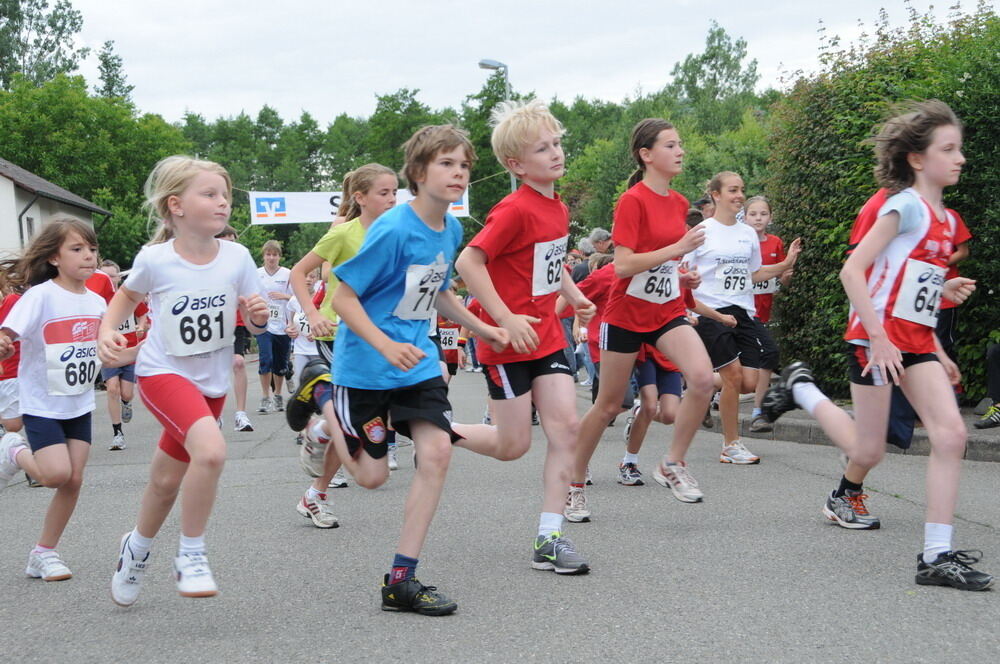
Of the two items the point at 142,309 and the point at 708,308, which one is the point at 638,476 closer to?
the point at 708,308

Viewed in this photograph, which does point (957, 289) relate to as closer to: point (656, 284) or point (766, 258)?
point (656, 284)

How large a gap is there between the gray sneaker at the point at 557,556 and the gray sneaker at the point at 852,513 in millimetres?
1474

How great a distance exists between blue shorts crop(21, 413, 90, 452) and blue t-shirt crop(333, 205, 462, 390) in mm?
1549

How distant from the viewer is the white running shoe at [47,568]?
16.8 ft

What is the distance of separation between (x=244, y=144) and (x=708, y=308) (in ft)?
300

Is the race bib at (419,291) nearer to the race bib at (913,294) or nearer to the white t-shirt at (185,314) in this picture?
the white t-shirt at (185,314)

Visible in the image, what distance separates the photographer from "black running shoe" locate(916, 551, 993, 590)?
436 cm

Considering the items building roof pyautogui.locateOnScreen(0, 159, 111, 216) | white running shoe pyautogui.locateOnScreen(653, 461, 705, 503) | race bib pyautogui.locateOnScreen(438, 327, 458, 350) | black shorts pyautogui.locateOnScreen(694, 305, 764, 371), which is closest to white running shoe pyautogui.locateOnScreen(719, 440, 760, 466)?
black shorts pyautogui.locateOnScreen(694, 305, 764, 371)

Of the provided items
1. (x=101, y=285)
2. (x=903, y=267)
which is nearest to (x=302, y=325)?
(x=101, y=285)

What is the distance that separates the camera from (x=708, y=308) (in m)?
8.15

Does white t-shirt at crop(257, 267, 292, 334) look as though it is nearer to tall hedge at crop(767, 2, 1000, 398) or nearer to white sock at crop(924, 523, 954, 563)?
tall hedge at crop(767, 2, 1000, 398)

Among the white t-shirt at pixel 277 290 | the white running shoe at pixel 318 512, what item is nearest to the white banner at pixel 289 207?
the white t-shirt at pixel 277 290

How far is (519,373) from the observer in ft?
17.0

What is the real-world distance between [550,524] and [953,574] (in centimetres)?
169
